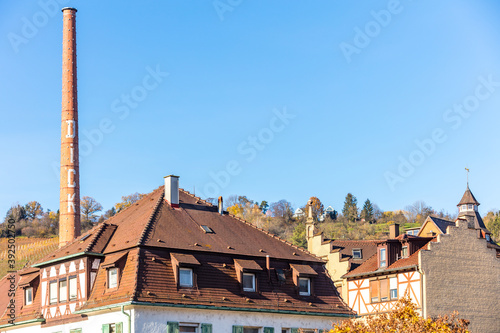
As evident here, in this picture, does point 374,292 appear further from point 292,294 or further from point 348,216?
point 348,216

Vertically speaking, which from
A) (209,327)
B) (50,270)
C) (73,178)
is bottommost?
(209,327)

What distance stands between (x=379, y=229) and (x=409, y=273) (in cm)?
9485

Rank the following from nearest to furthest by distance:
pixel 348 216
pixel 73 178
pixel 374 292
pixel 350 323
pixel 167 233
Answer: pixel 350 323 < pixel 167 233 < pixel 374 292 < pixel 73 178 < pixel 348 216

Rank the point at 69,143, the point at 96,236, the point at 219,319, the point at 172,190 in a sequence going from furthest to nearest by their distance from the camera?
the point at 69,143
the point at 172,190
the point at 96,236
the point at 219,319

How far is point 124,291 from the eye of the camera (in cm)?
3853

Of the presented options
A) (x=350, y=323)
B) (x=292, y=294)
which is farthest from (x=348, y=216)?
(x=350, y=323)

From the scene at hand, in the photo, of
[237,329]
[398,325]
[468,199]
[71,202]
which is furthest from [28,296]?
[468,199]

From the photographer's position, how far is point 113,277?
40219 millimetres

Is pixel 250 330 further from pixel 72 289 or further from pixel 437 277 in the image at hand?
pixel 437 277

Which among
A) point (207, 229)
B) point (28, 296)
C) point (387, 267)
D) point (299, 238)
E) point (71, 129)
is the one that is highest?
point (71, 129)

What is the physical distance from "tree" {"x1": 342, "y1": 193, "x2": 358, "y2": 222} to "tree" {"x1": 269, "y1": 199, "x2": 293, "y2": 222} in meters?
11.8

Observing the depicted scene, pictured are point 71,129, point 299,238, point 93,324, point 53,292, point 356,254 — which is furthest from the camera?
point 299,238

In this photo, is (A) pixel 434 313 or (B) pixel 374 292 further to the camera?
(B) pixel 374 292

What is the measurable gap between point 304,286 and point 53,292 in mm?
13121
